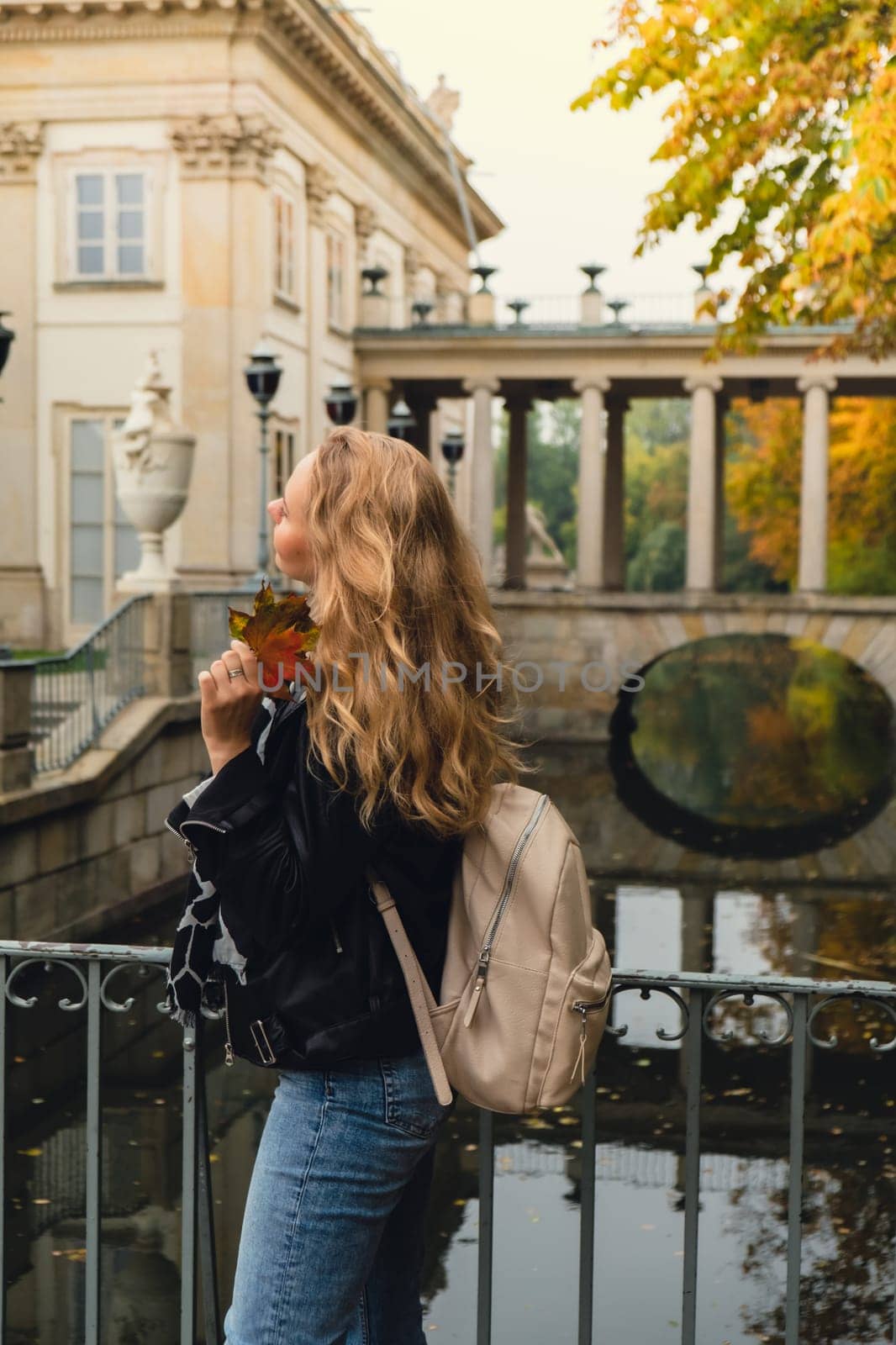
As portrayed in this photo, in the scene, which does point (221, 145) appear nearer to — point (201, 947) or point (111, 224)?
point (111, 224)

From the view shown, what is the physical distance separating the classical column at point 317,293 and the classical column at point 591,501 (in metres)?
5.32

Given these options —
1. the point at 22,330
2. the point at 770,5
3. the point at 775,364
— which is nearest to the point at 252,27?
the point at 22,330

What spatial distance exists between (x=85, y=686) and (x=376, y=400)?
18647 mm

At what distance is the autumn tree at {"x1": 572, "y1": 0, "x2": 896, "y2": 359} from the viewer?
9.67 metres

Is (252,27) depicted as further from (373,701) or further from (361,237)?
(373,701)

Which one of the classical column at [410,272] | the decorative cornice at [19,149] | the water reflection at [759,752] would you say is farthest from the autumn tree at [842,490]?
the decorative cornice at [19,149]

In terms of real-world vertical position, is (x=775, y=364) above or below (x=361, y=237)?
below

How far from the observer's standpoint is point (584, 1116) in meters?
3.10

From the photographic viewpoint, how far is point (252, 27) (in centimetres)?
2505

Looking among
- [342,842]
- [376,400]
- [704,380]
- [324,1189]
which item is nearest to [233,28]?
[376,400]

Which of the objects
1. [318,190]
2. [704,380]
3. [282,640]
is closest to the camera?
[282,640]

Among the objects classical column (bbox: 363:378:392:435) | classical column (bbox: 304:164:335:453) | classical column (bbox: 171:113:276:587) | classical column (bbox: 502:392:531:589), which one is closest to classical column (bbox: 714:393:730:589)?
→ classical column (bbox: 502:392:531:589)

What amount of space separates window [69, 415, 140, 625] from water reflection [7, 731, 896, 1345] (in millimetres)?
13307

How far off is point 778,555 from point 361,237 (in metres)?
18.1
